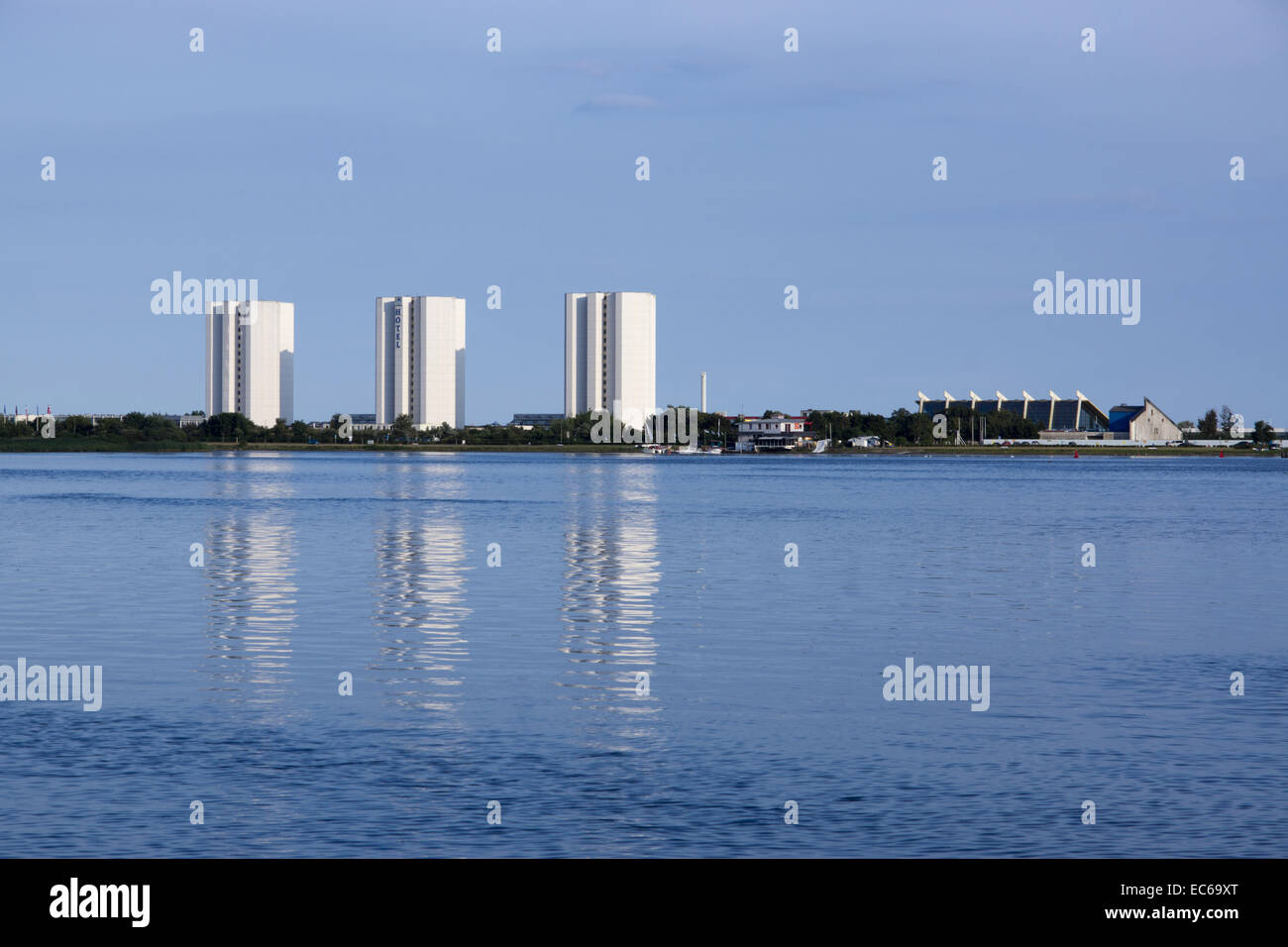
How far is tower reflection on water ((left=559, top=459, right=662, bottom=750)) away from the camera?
18141 millimetres

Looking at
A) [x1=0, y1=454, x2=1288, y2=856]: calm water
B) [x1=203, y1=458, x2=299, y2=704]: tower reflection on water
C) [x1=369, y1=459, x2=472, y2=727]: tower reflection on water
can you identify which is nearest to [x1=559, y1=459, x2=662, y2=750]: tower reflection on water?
[x1=0, y1=454, x2=1288, y2=856]: calm water

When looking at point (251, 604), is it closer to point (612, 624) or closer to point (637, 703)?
point (612, 624)

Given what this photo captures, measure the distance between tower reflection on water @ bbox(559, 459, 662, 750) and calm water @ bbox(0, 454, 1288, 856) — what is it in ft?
0.39

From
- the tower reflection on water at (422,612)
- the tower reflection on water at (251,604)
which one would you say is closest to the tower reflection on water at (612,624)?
the tower reflection on water at (422,612)

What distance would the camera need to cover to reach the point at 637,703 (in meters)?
18.8

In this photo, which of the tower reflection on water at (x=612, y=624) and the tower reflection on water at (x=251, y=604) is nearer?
the tower reflection on water at (x=612, y=624)

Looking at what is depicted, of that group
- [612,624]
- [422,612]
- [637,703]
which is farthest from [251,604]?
[637,703]

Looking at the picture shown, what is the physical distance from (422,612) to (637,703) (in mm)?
11065

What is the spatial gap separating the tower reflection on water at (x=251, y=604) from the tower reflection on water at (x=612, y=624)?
453 centimetres

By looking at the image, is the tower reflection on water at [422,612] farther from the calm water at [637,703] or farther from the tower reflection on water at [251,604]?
the tower reflection on water at [251,604]

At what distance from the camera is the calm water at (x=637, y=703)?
12.9 meters
